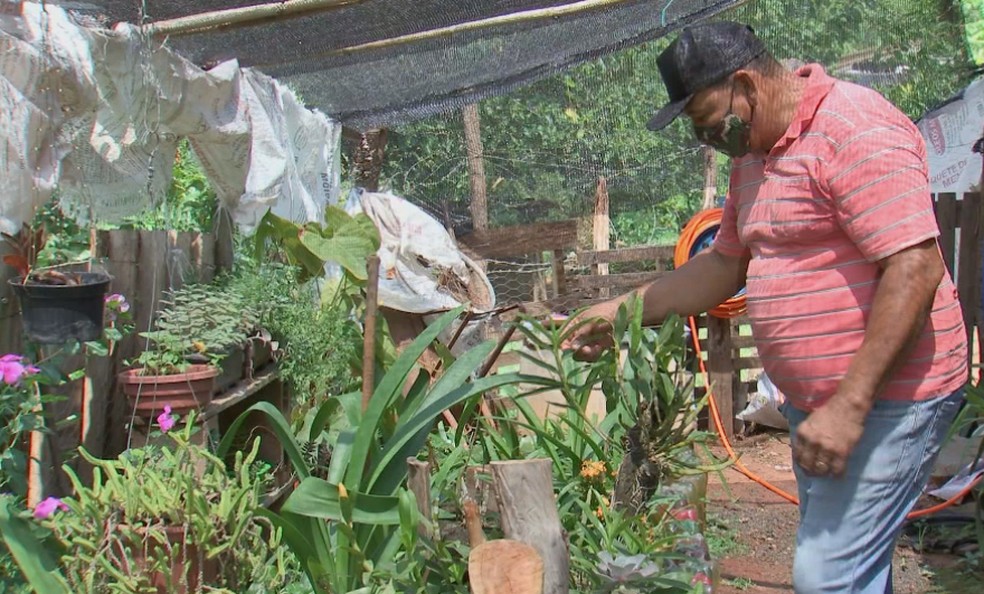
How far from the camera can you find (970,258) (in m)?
4.50

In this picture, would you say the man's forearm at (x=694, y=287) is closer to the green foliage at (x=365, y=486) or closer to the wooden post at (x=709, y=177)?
the green foliage at (x=365, y=486)

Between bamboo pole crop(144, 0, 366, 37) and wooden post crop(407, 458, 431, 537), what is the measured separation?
5.61 ft

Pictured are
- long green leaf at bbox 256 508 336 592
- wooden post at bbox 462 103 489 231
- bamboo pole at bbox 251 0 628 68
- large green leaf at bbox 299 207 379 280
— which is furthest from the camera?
wooden post at bbox 462 103 489 231

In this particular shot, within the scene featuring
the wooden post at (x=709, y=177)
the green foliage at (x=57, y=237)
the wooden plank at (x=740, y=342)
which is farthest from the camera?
the wooden post at (x=709, y=177)

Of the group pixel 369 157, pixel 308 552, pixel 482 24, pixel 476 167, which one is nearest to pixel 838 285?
pixel 308 552

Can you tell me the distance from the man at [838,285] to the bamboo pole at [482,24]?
154cm

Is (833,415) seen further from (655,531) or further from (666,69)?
(666,69)

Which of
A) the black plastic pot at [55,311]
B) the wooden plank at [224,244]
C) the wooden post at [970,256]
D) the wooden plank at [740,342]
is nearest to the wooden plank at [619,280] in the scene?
the wooden plank at [740,342]

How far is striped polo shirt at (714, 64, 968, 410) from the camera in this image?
1.74 meters

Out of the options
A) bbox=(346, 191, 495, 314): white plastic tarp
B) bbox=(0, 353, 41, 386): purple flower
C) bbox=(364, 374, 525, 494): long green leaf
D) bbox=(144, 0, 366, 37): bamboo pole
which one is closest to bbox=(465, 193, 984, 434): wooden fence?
bbox=(346, 191, 495, 314): white plastic tarp

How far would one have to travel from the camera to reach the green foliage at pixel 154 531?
6.28 ft

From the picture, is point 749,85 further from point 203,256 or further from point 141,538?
point 203,256

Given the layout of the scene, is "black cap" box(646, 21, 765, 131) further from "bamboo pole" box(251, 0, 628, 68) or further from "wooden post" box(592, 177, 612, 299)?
"wooden post" box(592, 177, 612, 299)

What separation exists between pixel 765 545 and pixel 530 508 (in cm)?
306
